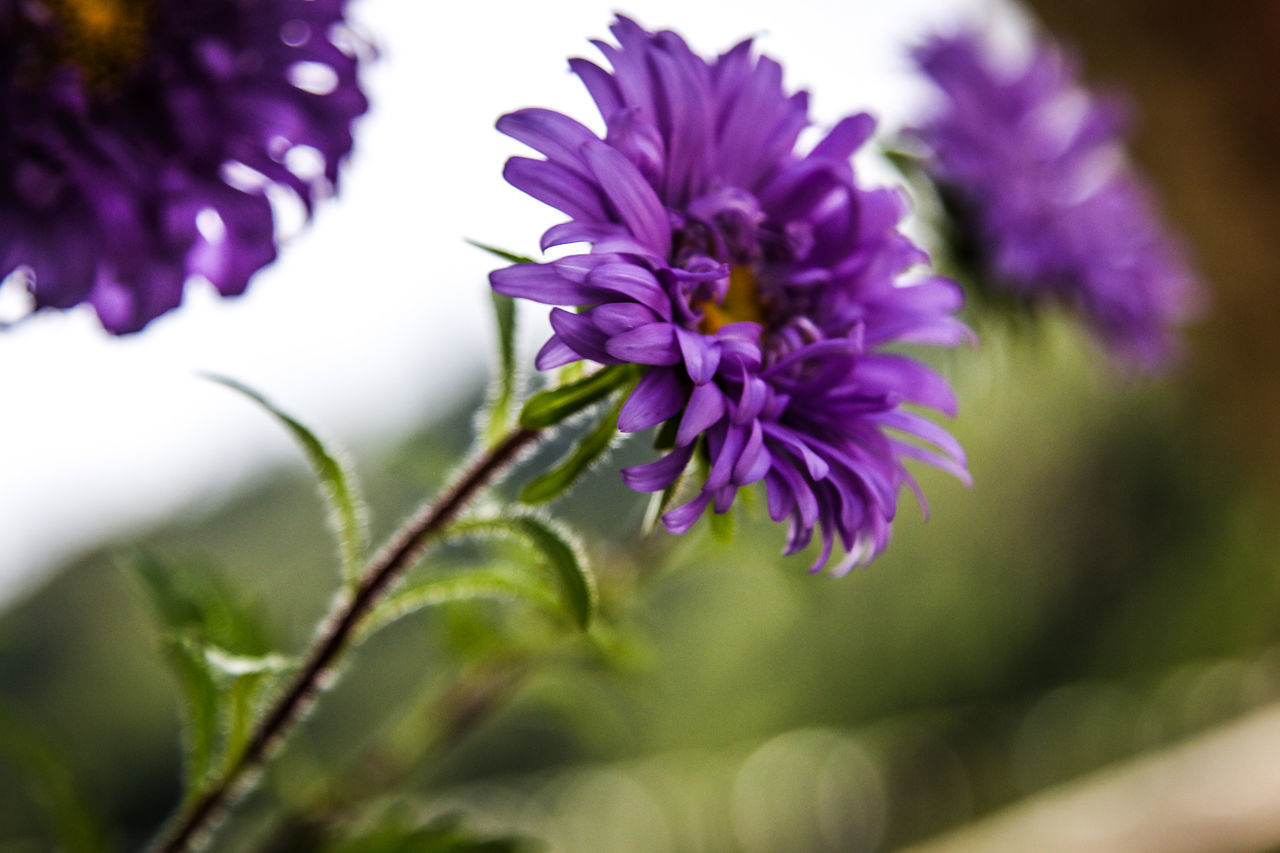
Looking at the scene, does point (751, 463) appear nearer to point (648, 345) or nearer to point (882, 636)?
point (648, 345)

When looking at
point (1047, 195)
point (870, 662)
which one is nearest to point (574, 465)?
point (1047, 195)

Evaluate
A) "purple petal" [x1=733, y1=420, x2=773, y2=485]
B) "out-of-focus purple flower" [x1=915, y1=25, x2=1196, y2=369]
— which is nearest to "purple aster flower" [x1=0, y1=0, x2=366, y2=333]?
"purple petal" [x1=733, y1=420, x2=773, y2=485]

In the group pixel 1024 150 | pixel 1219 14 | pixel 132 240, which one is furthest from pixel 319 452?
pixel 1219 14

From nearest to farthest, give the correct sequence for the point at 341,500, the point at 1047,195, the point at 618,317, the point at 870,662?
the point at 618,317 → the point at 341,500 → the point at 1047,195 → the point at 870,662

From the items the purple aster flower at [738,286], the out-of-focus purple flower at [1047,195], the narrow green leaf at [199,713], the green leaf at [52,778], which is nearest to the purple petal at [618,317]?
the purple aster flower at [738,286]

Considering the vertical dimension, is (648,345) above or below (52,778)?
above

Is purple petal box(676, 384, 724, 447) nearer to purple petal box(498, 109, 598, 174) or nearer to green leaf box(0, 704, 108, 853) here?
purple petal box(498, 109, 598, 174)
